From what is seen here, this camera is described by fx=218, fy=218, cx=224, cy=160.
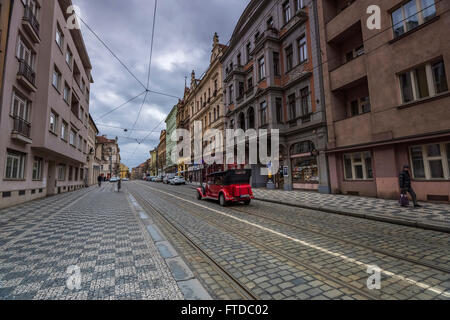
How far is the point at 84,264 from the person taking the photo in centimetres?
376

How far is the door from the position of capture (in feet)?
59.4

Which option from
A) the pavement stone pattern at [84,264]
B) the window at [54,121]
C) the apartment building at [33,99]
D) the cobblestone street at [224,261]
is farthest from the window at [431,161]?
the window at [54,121]

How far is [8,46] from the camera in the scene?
421 inches

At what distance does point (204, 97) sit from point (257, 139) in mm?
19943

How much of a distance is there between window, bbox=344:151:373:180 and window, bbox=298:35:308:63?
850 centimetres

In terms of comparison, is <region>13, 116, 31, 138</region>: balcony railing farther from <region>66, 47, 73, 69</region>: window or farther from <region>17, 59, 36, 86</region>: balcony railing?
<region>66, 47, 73, 69</region>: window

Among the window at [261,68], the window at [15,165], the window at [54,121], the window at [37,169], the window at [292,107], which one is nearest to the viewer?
the window at [15,165]

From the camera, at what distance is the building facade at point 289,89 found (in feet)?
52.4

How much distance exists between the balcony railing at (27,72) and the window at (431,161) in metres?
20.6

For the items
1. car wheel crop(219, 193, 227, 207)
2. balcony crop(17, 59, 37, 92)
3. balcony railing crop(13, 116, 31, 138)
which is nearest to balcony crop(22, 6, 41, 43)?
balcony crop(17, 59, 37, 92)

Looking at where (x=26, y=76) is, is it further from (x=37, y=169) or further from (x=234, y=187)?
(x=234, y=187)

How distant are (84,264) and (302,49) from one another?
19.4 meters

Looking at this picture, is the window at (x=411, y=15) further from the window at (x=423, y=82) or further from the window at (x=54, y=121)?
the window at (x=54, y=121)

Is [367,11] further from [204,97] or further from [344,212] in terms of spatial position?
[204,97]
